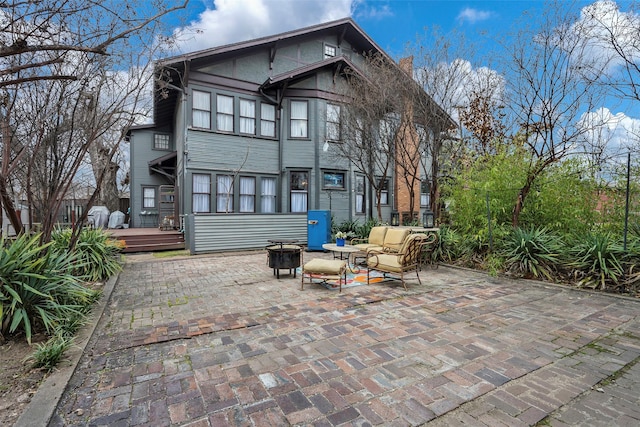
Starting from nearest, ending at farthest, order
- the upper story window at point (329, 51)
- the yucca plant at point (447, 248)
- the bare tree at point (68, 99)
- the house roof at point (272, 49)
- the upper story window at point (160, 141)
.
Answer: the bare tree at point (68, 99), the yucca plant at point (447, 248), the house roof at point (272, 49), the upper story window at point (329, 51), the upper story window at point (160, 141)

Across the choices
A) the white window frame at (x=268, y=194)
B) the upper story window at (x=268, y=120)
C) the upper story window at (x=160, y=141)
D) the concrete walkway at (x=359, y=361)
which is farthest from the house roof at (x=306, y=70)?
the concrete walkway at (x=359, y=361)

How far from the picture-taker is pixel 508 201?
25.4 ft

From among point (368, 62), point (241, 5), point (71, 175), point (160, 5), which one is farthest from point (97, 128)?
point (368, 62)

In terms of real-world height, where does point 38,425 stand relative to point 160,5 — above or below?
below

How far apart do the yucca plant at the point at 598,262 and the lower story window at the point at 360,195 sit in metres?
9.39

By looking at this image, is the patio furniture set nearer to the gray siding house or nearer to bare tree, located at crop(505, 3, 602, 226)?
bare tree, located at crop(505, 3, 602, 226)

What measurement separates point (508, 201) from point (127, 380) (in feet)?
26.7

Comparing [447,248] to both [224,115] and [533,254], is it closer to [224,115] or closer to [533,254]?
[533,254]

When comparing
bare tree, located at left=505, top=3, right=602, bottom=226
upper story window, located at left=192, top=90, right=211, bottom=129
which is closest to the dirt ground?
bare tree, located at left=505, top=3, right=602, bottom=226

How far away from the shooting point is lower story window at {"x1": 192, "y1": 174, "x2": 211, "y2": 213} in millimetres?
11992

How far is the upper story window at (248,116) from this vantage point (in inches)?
508

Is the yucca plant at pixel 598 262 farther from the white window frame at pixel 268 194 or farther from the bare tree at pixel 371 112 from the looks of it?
the white window frame at pixel 268 194

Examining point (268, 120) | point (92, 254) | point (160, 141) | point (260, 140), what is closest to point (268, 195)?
point (260, 140)

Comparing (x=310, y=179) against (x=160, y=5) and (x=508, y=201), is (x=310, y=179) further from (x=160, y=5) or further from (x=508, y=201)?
(x=160, y=5)
